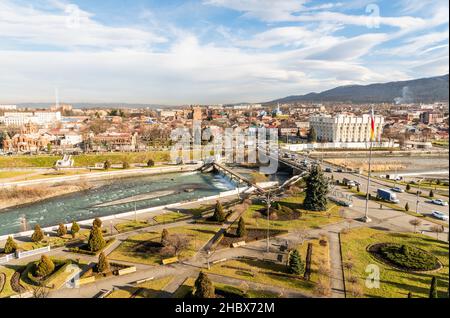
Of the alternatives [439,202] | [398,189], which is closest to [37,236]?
[398,189]

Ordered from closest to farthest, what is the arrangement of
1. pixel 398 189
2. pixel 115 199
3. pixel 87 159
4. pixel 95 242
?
pixel 95 242
pixel 398 189
pixel 115 199
pixel 87 159

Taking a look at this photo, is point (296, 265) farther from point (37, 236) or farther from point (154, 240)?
point (37, 236)

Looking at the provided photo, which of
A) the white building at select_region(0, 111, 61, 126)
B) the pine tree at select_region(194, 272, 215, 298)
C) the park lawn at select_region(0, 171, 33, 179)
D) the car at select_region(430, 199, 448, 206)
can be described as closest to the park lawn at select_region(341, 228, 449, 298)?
the pine tree at select_region(194, 272, 215, 298)

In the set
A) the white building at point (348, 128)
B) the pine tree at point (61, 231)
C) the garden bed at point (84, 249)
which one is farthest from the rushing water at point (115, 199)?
the white building at point (348, 128)

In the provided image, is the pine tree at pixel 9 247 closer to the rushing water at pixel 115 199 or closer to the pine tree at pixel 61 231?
the pine tree at pixel 61 231

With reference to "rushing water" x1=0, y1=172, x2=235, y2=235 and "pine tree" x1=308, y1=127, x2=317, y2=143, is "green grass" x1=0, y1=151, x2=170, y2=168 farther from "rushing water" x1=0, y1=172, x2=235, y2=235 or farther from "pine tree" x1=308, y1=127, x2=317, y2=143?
"pine tree" x1=308, y1=127, x2=317, y2=143
